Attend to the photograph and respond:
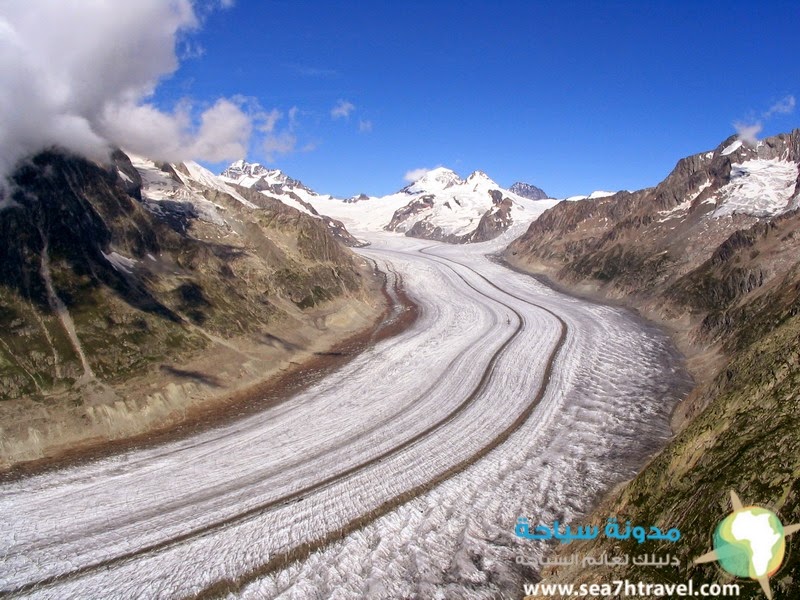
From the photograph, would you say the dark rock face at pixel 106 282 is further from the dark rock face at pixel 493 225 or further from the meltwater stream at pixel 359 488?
the dark rock face at pixel 493 225

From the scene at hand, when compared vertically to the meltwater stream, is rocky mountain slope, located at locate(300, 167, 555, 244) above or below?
above

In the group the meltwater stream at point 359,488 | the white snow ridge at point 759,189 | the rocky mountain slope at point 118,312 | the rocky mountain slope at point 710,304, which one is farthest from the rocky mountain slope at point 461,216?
the meltwater stream at point 359,488

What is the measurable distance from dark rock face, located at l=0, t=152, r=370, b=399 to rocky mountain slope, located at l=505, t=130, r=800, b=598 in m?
23.1

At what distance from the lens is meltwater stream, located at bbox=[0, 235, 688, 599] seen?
13938mm

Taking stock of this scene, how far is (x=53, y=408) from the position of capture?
866 inches

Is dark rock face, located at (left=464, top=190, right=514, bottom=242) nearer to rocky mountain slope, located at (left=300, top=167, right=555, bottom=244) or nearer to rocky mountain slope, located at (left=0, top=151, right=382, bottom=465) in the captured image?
rocky mountain slope, located at (left=300, top=167, right=555, bottom=244)

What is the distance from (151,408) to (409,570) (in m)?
15.9

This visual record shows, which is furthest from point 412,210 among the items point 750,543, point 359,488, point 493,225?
point 750,543

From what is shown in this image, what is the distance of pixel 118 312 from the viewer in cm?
2789

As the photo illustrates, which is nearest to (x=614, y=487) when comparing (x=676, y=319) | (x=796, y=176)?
(x=676, y=319)

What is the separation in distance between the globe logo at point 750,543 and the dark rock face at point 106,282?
973 inches

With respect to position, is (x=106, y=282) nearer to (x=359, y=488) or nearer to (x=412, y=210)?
(x=359, y=488)

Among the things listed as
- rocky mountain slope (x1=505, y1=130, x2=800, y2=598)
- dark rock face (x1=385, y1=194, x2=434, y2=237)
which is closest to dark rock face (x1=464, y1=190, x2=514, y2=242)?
rocky mountain slope (x1=505, y1=130, x2=800, y2=598)

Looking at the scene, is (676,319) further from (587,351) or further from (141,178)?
(141,178)
